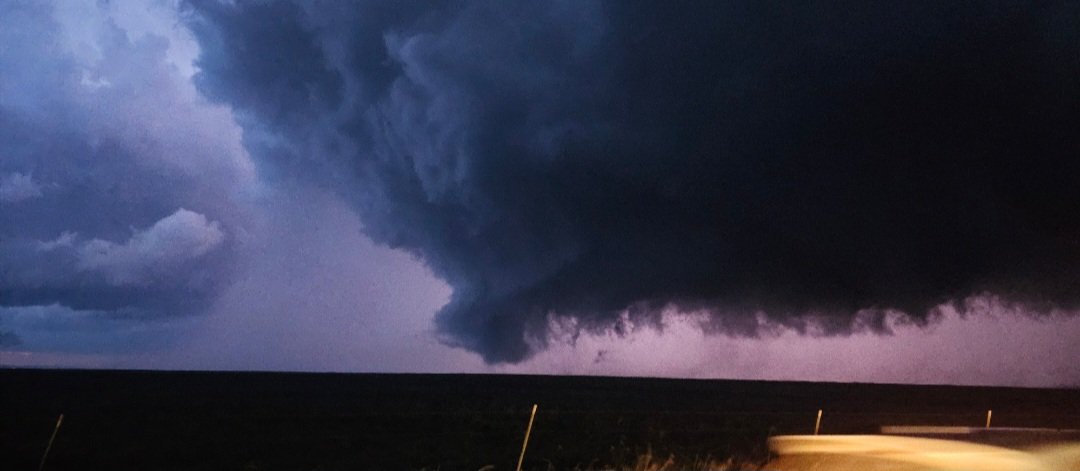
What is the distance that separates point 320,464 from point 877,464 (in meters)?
20.7

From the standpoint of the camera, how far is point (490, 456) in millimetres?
25969

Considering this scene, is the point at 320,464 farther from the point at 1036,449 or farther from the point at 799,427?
the point at 799,427

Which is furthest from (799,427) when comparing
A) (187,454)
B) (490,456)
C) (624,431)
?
(187,454)

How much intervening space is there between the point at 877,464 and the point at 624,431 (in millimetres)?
27670

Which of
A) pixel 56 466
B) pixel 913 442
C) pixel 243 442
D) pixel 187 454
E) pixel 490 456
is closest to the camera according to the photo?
pixel 913 442

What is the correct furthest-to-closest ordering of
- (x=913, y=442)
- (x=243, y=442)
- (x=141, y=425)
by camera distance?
(x=141, y=425), (x=243, y=442), (x=913, y=442)

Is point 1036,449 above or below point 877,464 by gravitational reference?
above

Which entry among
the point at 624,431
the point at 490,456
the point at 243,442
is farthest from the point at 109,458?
the point at 624,431

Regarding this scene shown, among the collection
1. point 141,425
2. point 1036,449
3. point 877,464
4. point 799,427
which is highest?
point 799,427

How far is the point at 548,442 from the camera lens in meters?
29.6

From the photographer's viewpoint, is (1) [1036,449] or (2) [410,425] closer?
(1) [1036,449]

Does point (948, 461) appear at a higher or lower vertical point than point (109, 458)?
higher

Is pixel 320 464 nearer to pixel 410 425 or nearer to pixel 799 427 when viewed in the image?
pixel 410 425

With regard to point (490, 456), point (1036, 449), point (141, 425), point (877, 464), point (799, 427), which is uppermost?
point (799, 427)
